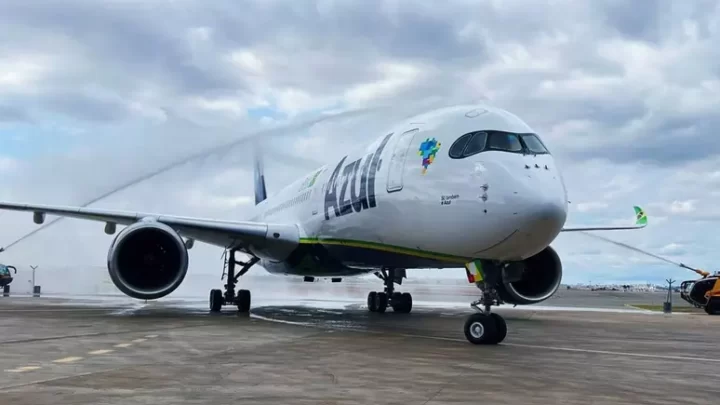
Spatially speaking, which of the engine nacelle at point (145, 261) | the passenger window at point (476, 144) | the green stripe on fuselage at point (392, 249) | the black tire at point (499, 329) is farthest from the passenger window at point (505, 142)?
the engine nacelle at point (145, 261)

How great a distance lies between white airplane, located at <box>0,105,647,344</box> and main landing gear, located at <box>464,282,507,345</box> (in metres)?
0.02

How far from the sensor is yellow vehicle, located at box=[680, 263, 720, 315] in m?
24.9

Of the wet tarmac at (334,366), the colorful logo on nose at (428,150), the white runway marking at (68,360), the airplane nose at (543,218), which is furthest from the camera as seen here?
the colorful logo on nose at (428,150)

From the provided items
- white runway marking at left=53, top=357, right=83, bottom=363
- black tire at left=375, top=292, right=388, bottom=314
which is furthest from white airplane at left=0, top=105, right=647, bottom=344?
white runway marking at left=53, top=357, right=83, bottom=363

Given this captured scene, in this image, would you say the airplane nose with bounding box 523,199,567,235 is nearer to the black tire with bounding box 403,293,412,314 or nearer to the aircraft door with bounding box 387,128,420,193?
the aircraft door with bounding box 387,128,420,193

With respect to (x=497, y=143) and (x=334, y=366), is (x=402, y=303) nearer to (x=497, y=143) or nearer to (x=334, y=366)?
(x=497, y=143)

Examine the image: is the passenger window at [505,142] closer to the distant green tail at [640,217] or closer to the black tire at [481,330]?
the black tire at [481,330]

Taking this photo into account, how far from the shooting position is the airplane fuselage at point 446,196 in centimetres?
909

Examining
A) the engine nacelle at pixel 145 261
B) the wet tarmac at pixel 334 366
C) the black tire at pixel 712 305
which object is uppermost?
the engine nacelle at pixel 145 261

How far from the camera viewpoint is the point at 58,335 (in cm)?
1001

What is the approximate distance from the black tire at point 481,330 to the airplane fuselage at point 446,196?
2.97 feet

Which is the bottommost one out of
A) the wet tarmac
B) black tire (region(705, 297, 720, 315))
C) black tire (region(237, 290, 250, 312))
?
black tire (region(705, 297, 720, 315))

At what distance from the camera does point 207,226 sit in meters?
16.1

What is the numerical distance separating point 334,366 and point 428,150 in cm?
486
